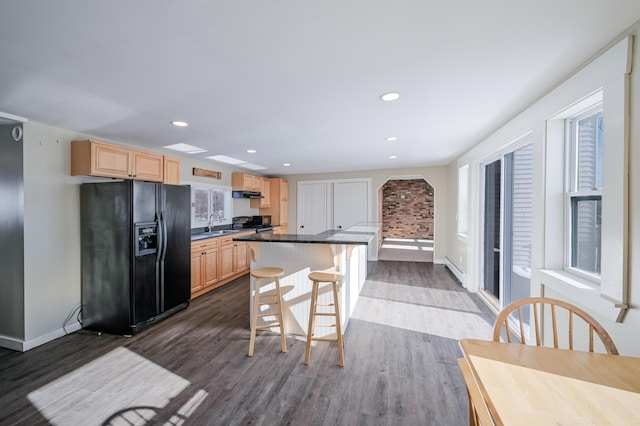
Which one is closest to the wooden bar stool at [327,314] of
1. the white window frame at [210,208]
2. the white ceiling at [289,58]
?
the white ceiling at [289,58]

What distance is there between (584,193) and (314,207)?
5.85m

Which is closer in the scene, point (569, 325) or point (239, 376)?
point (569, 325)

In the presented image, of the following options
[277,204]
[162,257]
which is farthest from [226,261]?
[277,204]

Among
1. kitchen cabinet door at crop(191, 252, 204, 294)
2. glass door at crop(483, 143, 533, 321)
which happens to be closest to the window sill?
glass door at crop(483, 143, 533, 321)

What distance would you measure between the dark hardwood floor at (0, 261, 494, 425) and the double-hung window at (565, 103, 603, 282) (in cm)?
128

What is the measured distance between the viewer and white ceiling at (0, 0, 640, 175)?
1249 mm

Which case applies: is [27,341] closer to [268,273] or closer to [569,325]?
[268,273]

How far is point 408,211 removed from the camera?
35.6ft

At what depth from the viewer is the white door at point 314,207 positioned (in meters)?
7.35

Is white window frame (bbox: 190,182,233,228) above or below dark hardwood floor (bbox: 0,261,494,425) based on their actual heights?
above

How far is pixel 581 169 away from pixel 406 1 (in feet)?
6.31

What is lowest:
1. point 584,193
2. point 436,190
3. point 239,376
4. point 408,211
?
point 239,376

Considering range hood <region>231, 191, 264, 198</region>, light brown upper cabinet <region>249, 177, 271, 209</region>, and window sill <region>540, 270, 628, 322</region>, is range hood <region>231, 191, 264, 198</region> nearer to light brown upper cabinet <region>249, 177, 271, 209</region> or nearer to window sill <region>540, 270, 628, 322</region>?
light brown upper cabinet <region>249, 177, 271, 209</region>

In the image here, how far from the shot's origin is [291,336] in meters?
2.99
